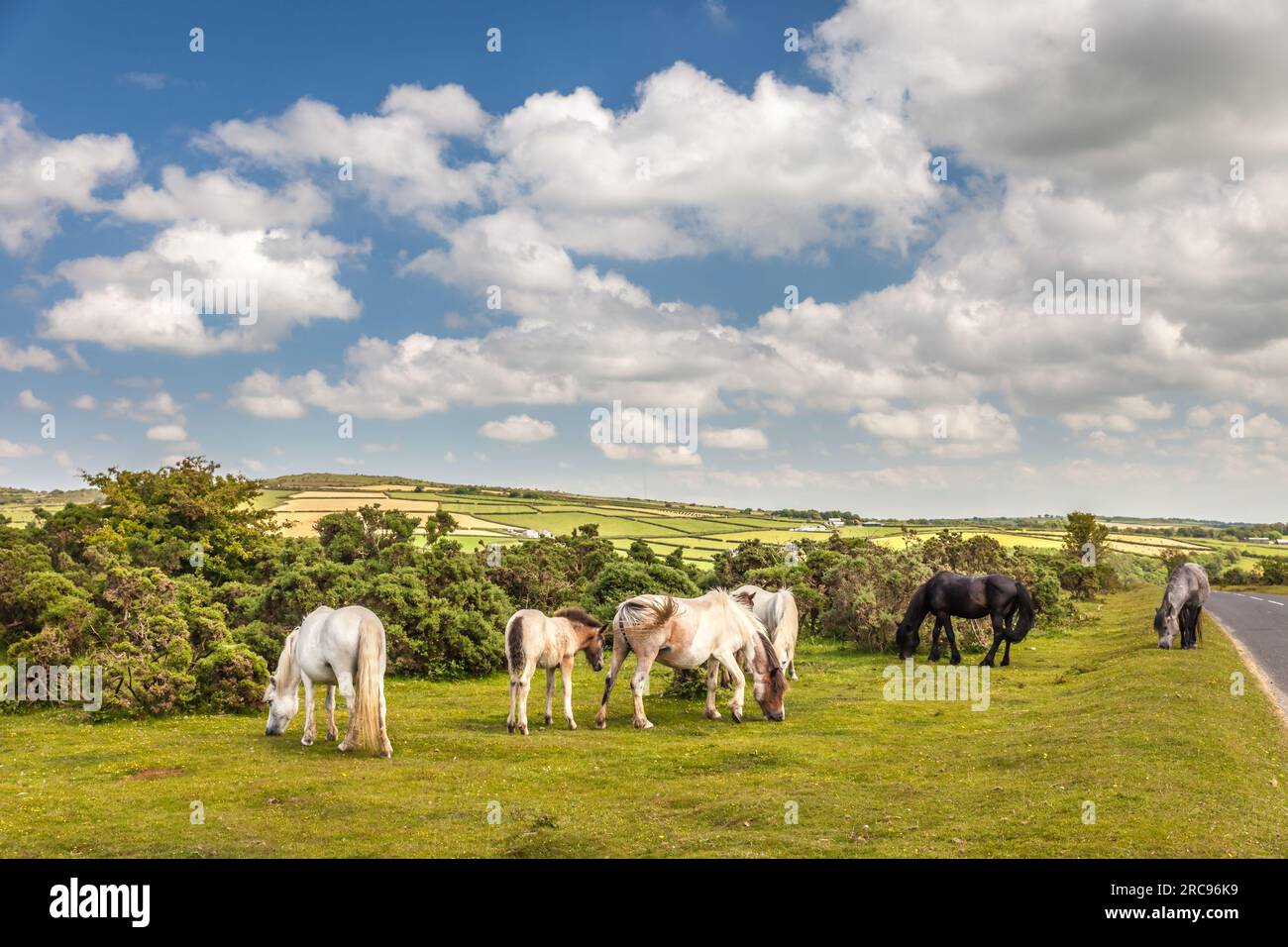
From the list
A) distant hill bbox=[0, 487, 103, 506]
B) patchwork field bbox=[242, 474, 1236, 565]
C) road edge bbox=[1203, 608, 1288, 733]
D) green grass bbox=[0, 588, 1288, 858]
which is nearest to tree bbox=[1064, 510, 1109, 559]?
patchwork field bbox=[242, 474, 1236, 565]

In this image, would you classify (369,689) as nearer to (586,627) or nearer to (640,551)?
(586,627)

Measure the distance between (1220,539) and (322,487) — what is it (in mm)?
138439

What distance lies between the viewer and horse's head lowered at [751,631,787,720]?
18.3 metres

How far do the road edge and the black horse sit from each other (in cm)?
582

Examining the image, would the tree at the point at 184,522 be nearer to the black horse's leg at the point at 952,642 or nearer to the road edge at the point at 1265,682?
the black horse's leg at the point at 952,642

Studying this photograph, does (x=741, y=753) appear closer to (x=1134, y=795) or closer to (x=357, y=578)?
(x=1134, y=795)

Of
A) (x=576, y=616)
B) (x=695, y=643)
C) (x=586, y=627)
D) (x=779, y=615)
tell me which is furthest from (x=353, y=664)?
(x=779, y=615)

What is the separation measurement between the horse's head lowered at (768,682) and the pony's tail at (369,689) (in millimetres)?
8097

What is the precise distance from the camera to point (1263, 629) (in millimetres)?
32188

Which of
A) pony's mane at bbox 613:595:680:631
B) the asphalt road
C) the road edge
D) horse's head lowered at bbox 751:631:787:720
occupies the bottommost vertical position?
the asphalt road

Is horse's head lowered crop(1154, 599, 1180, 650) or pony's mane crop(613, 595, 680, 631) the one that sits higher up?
pony's mane crop(613, 595, 680, 631)

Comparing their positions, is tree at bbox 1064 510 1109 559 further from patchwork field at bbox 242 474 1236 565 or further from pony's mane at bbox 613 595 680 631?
pony's mane at bbox 613 595 680 631

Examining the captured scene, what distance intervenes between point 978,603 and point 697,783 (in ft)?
53.3

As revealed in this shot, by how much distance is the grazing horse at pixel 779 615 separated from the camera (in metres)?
22.6
